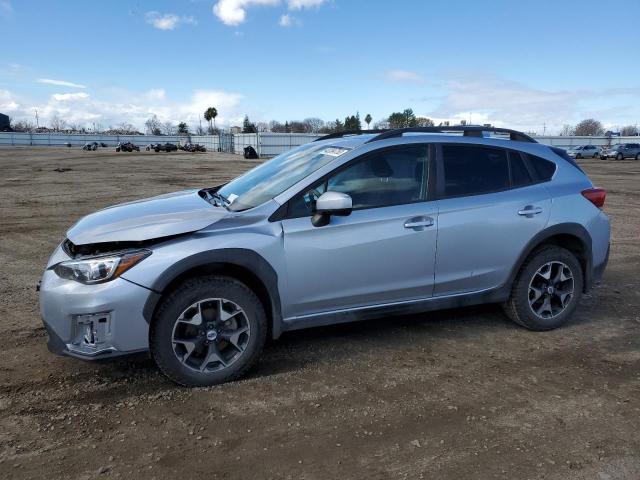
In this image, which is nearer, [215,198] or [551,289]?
[215,198]

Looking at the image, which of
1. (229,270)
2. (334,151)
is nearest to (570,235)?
(334,151)

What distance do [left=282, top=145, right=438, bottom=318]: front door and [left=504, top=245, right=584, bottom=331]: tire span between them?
0.98 meters

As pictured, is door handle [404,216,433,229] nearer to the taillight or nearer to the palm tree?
the taillight

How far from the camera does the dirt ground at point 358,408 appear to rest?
2.76m

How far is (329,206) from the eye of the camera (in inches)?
139

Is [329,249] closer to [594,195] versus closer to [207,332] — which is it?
[207,332]

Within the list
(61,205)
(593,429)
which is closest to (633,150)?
(61,205)

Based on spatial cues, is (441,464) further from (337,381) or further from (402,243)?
(402,243)

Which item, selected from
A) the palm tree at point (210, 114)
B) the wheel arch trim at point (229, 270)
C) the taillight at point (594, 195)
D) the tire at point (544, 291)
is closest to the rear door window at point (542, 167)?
the taillight at point (594, 195)

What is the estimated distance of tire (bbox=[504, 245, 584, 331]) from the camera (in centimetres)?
451

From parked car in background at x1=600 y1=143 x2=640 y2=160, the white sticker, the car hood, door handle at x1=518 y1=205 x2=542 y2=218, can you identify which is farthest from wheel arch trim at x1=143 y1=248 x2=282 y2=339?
parked car in background at x1=600 y1=143 x2=640 y2=160

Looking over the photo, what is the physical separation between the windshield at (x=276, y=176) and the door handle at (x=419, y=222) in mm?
744

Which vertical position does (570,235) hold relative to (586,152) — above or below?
below

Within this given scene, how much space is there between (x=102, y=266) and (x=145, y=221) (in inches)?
18.3
